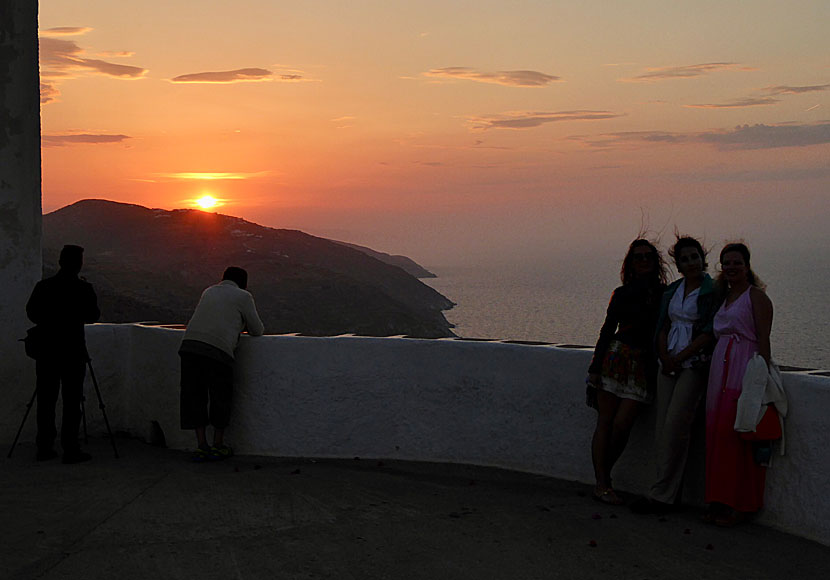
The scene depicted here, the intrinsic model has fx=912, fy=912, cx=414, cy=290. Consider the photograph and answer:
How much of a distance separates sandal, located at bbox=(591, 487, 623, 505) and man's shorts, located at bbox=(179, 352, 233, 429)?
305 cm

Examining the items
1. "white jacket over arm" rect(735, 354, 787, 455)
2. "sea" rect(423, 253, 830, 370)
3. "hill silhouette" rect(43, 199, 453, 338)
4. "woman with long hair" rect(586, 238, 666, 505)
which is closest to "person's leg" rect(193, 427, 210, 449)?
"woman with long hair" rect(586, 238, 666, 505)

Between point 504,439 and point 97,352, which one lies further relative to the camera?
point 97,352

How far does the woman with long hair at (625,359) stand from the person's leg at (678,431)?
28 cm

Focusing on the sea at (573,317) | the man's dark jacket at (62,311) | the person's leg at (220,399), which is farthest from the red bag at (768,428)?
the sea at (573,317)

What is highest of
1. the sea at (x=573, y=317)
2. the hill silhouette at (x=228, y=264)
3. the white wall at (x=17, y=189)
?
the white wall at (x=17, y=189)

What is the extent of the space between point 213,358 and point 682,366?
3.63m

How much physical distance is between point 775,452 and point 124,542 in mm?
3838

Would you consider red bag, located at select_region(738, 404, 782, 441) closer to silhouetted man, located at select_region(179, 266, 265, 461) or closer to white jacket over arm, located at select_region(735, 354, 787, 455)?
white jacket over arm, located at select_region(735, 354, 787, 455)

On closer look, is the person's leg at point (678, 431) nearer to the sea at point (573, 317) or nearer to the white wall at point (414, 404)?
the white wall at point (414, 404)

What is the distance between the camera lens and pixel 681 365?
581cm

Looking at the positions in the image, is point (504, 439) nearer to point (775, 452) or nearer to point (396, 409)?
point (396, 409)

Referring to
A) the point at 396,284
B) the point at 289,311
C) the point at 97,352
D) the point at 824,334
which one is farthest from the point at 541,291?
the point at 97,352

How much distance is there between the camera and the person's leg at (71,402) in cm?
735

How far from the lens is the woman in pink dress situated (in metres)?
5.46
